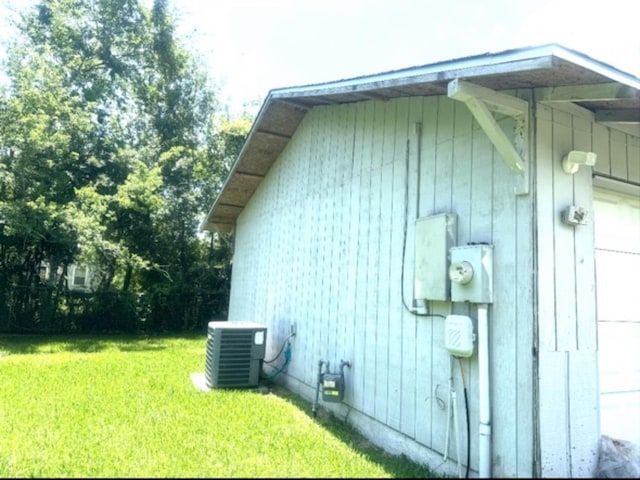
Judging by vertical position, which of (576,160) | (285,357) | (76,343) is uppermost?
(576,160)

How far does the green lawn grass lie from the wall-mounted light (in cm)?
199

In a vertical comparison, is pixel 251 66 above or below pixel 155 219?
above

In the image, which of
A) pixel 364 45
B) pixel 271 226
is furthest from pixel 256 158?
pixel 364 45

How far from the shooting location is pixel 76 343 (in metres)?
9.46

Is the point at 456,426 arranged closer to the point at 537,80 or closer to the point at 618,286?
the point at 618,286

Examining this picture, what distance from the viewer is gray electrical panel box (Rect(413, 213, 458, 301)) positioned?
2.94 meters

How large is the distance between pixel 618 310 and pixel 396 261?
1.55 m

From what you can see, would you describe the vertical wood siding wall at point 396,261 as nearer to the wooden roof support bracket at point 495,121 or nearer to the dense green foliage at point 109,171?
the wooden roof support bracket at point 495,121

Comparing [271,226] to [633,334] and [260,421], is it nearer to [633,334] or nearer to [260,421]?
[260,421]

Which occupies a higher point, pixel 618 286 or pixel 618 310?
pixel 618 286

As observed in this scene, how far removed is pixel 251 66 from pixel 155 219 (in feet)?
27.1

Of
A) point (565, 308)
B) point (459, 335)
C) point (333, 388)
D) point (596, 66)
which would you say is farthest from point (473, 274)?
point (333, 388)

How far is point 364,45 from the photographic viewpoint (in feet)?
28.1

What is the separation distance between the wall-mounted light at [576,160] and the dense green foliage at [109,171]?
10.1 meters
